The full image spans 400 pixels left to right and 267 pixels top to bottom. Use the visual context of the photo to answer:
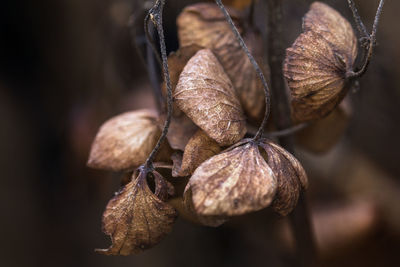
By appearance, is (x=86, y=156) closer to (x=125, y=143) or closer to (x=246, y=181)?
(x=125, y=143)

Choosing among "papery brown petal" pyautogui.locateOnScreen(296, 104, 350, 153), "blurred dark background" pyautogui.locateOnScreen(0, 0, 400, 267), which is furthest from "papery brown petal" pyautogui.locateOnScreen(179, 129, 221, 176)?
"blurred dark background" pyautogui.locateOnScreen(0, 0, 400, 267)

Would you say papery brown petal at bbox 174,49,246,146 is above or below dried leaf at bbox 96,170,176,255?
above

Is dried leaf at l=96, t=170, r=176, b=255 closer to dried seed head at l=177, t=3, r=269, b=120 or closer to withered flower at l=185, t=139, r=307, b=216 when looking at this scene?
withered flower at l=185, t=139, r=307, b=216

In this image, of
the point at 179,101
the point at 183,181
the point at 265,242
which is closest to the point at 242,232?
the point at 265,242

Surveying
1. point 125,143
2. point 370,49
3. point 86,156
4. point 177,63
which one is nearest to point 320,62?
point 370,49

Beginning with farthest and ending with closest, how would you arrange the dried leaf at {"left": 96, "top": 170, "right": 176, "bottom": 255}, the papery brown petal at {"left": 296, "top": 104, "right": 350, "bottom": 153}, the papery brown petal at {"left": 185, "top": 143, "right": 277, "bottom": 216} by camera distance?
the papery brown petal at {"left": 296, "top": 104, "right": 350, "bottom": 153}
the dried leaf at {"left": 96, "top": 170, "right": 176, "bottom": 255}
the papery brown petal at {"left": 185, "top": 143, "right": 277, "bottom": 216}

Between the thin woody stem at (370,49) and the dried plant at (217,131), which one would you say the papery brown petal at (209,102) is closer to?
the dried plant at (217,131)

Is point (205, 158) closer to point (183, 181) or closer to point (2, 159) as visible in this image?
point (183, 181)
